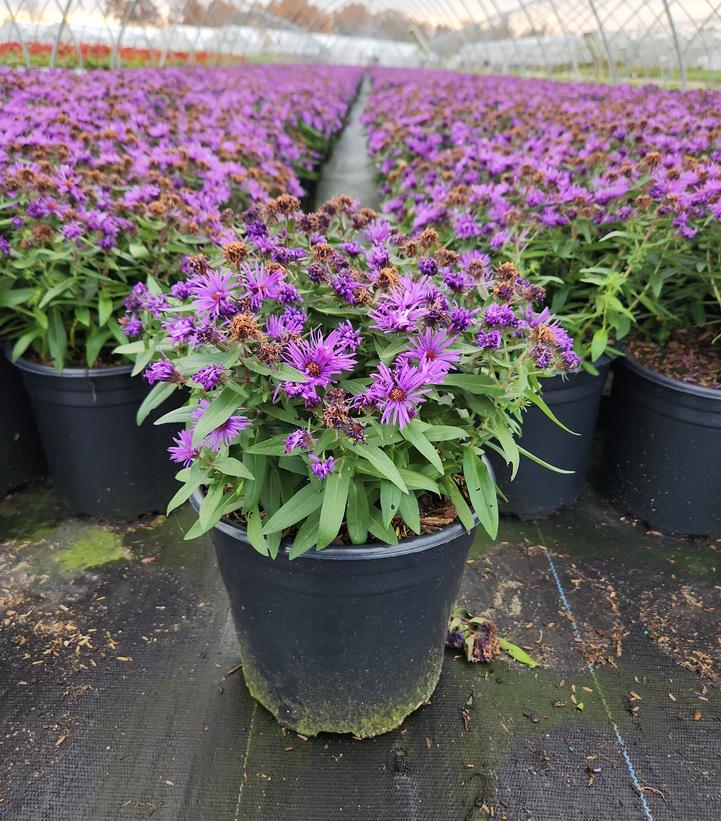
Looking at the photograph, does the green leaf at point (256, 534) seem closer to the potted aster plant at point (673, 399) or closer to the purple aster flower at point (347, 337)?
the purple aster flower at point (347, 337)

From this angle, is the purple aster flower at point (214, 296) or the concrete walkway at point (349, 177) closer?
the purple aster flower at point (214, 296)

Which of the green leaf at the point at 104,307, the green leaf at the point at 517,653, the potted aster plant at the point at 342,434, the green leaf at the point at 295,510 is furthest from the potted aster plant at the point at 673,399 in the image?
the green leaf at the point at 104,307

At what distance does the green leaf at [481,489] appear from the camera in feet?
5.00

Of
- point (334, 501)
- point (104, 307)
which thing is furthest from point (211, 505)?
point (104, 307)

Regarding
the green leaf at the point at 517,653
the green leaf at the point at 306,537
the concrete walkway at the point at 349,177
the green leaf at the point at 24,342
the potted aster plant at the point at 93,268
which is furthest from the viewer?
the concrete walkway at the point at 349,177

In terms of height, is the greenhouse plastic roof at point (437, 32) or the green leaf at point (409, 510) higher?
the greenhouse plastic roof at point (437, 32)

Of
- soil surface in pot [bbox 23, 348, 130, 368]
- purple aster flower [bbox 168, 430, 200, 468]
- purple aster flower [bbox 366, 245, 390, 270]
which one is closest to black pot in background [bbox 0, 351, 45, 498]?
soil surface in pot [bbox 23, 348, 130, 368]

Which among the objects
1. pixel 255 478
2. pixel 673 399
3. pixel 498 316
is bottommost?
pixel 673 399

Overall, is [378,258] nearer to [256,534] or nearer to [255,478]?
[255,478]

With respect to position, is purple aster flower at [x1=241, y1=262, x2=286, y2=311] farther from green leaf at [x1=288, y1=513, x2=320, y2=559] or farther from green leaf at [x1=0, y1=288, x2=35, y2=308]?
green leaf at [x1=0, y1=288, x2=35, y2=308]

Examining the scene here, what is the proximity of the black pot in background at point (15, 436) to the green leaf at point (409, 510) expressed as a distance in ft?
6.43

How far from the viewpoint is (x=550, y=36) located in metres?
22.0

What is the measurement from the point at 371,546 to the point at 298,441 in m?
0.37

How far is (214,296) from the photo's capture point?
1346 millimetres
